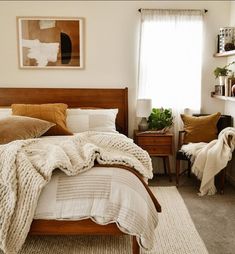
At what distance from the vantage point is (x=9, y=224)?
1.85m

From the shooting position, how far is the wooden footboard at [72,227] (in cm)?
201

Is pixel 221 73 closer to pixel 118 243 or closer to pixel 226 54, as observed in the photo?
pixel 226 54

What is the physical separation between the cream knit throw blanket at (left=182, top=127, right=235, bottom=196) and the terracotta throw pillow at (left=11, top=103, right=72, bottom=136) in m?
1.43

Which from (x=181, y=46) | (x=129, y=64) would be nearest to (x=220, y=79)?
(x=181, y=46)

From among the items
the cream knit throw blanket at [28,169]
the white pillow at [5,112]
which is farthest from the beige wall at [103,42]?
the cream knit throw blanket at [28,169]

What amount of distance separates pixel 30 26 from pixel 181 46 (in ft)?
6.42

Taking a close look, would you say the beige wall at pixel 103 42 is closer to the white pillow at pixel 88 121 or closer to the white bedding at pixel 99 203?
the white pillow at pixel 88 121

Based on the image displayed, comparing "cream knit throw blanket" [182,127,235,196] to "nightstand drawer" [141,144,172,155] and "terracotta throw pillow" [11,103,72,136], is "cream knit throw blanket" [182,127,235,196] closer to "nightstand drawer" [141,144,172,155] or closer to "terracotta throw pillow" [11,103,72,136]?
"nightstand drawer" [141,144,172,155]

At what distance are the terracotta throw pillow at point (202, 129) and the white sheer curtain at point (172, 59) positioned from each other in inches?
11.6

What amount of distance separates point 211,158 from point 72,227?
188cm

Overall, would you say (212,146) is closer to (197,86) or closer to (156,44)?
(197,86)

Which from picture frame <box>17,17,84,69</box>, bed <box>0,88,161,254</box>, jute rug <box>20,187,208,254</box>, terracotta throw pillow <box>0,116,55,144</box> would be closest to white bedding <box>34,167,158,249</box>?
jute rug <box>20,187,208,254</box>

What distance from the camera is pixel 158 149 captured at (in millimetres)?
3812

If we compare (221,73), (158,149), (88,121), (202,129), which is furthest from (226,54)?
(88,121)
